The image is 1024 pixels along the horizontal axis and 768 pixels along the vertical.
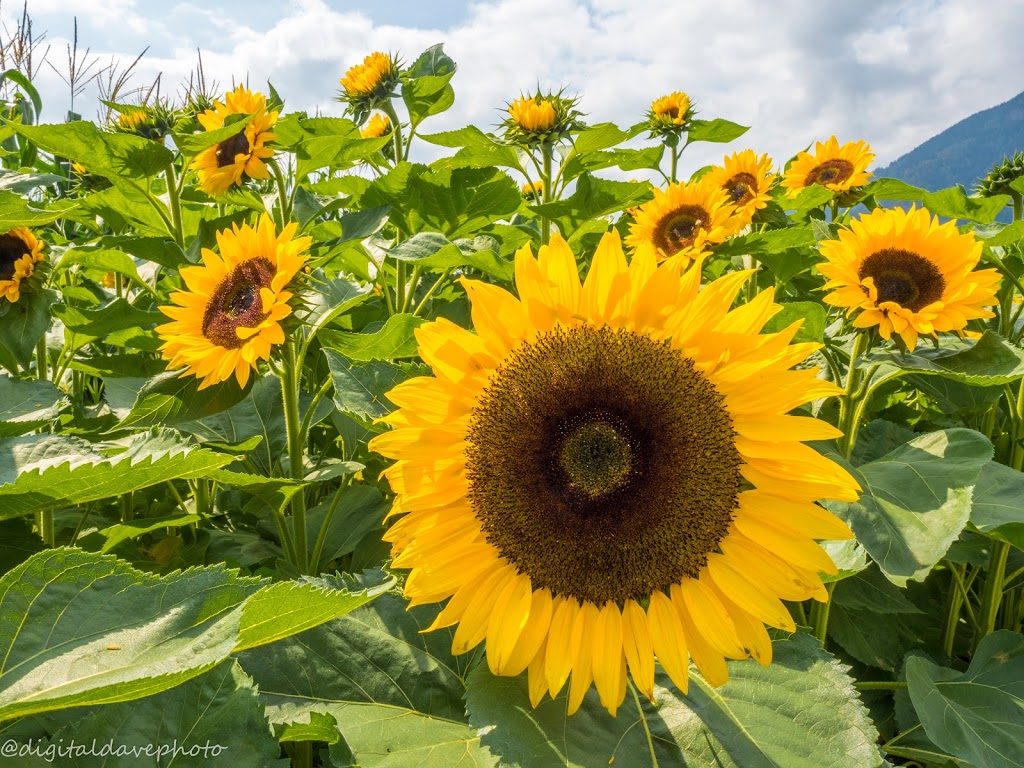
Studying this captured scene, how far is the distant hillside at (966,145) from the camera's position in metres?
134

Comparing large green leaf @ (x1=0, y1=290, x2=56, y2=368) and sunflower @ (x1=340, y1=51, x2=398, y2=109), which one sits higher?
sunflower @ (x1=340, y1=51, x2=398, y2=109)

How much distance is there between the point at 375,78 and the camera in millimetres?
2977

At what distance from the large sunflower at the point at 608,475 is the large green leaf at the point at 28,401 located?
29.0 inches

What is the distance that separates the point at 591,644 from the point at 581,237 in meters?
1.67

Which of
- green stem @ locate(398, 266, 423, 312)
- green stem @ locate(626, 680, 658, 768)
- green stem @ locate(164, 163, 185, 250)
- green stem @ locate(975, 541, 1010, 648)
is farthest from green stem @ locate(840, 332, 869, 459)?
green stem @ locate(164, 163, 185, 250)

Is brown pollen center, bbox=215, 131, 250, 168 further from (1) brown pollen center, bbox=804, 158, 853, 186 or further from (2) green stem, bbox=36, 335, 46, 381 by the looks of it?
(1) brown pollen center, bbox=804, 158, 853, 186

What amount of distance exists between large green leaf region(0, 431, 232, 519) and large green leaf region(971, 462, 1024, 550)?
1.24m

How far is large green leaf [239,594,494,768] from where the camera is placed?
3.16 ft

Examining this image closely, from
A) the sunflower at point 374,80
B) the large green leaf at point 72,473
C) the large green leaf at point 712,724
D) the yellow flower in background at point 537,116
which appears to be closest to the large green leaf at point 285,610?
the large green leaf at point 72,473

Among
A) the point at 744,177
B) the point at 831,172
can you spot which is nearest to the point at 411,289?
the point at 744,177

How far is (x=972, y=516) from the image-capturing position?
4.42 feet

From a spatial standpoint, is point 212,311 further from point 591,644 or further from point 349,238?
point 591,644

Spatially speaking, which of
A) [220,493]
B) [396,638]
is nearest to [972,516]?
[396,638]

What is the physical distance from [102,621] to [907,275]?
190 centimetres
